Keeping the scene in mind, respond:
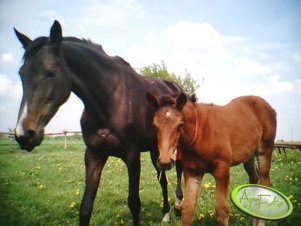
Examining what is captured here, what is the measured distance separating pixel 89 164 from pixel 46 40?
6.20 feet

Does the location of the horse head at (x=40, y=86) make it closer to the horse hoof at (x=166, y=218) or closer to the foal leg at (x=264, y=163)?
the horse hoof at (x=166, y=218)

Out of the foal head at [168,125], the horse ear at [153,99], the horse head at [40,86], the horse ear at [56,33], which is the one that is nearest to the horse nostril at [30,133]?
the horse head at [40,86]

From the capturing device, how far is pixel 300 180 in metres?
7.57

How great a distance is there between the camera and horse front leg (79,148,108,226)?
449 centimetres

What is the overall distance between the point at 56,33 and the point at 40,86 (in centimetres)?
74

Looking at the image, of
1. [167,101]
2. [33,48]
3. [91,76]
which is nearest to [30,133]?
[33,48]

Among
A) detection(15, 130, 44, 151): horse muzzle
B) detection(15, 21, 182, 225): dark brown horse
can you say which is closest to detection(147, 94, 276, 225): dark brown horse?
detection(15, 21, 182, 225): dark brown horse

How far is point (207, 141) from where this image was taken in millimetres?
4469

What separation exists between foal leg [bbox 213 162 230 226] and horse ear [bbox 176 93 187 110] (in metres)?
1.03

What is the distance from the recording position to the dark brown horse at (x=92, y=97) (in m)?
3.64

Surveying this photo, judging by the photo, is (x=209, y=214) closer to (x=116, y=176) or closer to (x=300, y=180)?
(x=300, y=180)

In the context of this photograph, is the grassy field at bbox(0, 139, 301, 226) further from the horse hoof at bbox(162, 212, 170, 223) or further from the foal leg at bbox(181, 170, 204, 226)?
the foal leg at bbox(181, 170, 204, 226)

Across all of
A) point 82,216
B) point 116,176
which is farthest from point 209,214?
point 116,176

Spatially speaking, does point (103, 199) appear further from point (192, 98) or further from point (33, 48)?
point (33, 48)
